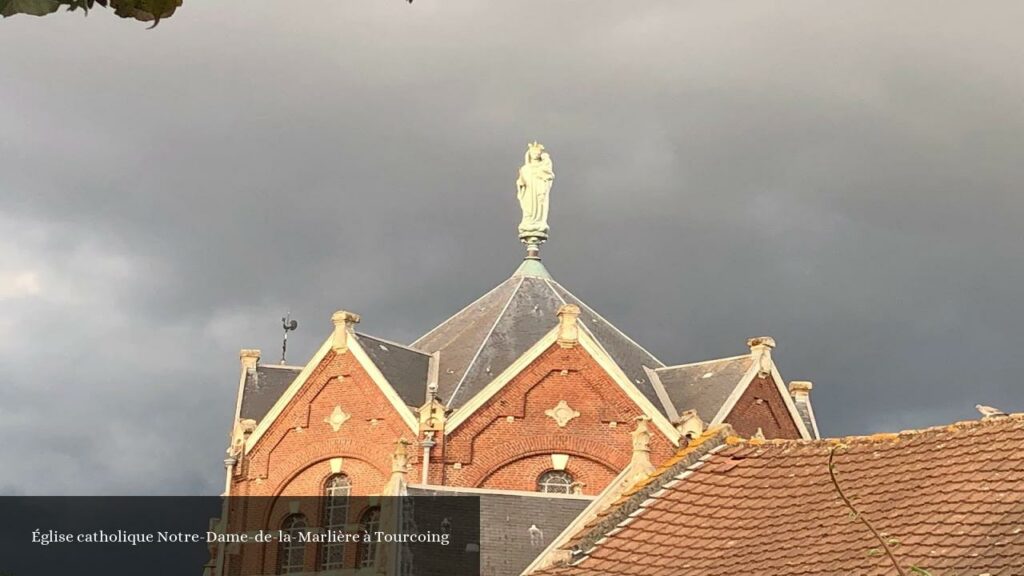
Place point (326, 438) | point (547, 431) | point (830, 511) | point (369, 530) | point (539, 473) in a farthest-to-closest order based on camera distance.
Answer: point (326, 438) < point (547, 431) < point (539, 473) < point (369, 530) < point (830, 511)

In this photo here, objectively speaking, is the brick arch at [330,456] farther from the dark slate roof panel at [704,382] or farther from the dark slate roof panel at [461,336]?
the dark slate roof panel at [704,382]

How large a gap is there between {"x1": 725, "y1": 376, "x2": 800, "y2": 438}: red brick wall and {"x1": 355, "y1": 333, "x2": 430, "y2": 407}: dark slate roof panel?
7.23 metres

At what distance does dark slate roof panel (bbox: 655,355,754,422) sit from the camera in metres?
30.7

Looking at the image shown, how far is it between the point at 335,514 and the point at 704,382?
9444 mm

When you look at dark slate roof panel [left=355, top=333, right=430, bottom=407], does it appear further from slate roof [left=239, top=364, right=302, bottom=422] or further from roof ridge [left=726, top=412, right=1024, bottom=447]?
roof ridge [left=726, top=412, right=1024, bottom=447]

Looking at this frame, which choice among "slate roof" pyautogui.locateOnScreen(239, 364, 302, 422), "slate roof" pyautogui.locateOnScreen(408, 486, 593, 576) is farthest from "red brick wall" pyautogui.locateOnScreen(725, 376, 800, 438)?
"slate roof" pyautogui.locateOnScreen(239, 364, 302, 422)

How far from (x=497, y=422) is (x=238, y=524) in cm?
670

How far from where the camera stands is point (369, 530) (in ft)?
92.2

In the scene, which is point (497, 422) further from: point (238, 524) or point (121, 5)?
point (121, 5)

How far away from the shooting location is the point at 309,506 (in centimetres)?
2939

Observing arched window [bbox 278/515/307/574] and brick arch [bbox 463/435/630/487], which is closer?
brick arch [bbox 463/435/630/487]

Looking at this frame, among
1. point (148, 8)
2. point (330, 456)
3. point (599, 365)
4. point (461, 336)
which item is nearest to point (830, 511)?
point (148, 8)

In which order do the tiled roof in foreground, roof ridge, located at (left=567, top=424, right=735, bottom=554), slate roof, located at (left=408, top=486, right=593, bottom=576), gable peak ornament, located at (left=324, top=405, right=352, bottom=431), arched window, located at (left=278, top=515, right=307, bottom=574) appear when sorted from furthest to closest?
gable peak ornament, located at (left=324, top=405, right=352, bottom=431) → arched window, located at (left=278, top=515, right=307, bottom=574) → slate roof, located at (left=408, top=486, right=593, bottom=576) → roof ridge, located at (left=567, top=424, right=735, bottom=554) → the tiled roof in foreground

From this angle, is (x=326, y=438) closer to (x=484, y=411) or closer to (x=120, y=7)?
(x=484, y=411)
